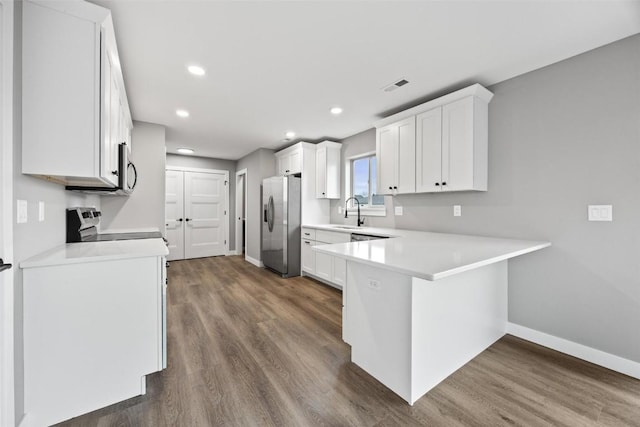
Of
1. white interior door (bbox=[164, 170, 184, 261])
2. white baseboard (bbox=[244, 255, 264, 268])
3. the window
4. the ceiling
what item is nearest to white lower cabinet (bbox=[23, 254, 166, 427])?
the ceiling

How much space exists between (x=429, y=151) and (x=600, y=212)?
1.44 m

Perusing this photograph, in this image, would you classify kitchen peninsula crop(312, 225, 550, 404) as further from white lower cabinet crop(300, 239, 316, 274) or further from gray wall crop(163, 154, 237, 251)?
gray wall crop(163, 154, 237, 251)

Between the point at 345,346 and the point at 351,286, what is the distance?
0.64 metres

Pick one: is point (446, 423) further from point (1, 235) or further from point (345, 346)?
point (1, 235)

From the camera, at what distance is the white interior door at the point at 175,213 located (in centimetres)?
580

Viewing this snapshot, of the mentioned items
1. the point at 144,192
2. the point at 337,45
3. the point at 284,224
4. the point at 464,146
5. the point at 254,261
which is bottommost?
the point at 254,261

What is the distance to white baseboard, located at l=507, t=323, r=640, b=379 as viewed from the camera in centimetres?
190

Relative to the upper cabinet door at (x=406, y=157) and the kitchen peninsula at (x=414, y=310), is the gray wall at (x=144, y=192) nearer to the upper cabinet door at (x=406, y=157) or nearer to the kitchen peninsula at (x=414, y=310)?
the kitchen peninsula at (x=414, y=310)

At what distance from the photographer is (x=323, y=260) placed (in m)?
4.03

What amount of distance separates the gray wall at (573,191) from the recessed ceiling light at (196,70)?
2.82m

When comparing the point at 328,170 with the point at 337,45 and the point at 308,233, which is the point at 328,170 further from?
the point at 337,45

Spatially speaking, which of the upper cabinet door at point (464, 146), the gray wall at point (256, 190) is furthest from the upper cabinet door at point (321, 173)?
the upper cabinet door at point (464, 146)

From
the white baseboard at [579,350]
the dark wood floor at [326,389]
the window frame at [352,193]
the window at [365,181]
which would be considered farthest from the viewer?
the window at [365,181]

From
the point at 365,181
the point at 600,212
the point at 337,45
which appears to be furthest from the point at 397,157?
the point at 600,212
